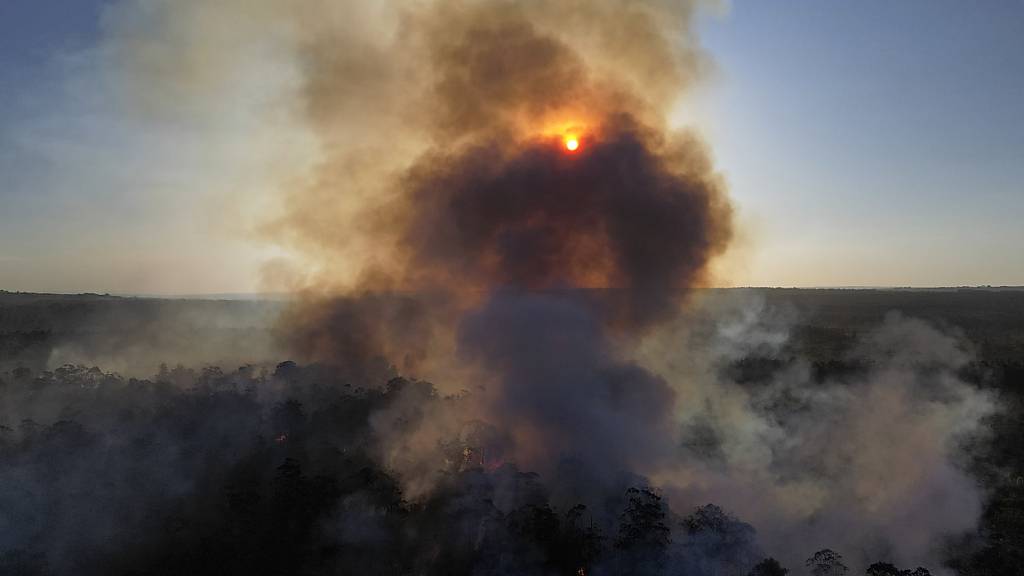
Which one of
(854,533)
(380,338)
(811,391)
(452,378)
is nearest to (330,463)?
(452,378)

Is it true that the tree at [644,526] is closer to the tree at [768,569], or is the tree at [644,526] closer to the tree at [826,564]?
the tree at [768,569]

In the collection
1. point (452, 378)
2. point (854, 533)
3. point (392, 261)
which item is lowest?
point (854, 533)

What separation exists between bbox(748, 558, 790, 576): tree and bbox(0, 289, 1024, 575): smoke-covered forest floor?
0.51 m

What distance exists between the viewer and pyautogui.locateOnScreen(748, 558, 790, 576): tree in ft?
44.6

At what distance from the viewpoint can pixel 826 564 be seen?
14.3 meters

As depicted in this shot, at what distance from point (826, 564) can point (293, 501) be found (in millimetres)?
14601

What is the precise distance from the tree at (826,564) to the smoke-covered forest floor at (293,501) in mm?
461

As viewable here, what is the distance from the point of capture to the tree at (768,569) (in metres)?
13.6

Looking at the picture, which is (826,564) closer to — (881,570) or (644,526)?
(881,570)

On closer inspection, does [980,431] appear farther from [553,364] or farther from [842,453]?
[553,364]

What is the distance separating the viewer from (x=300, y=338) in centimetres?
3522

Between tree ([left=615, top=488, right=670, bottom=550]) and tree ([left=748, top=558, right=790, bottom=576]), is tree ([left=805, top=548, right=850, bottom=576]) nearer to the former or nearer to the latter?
tree ([left=748, top=558, right=790, bottom=576])

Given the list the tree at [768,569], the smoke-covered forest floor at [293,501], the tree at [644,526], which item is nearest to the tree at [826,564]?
the smoke-covered forest floor at [293,501]

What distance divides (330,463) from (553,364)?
31.1ft
